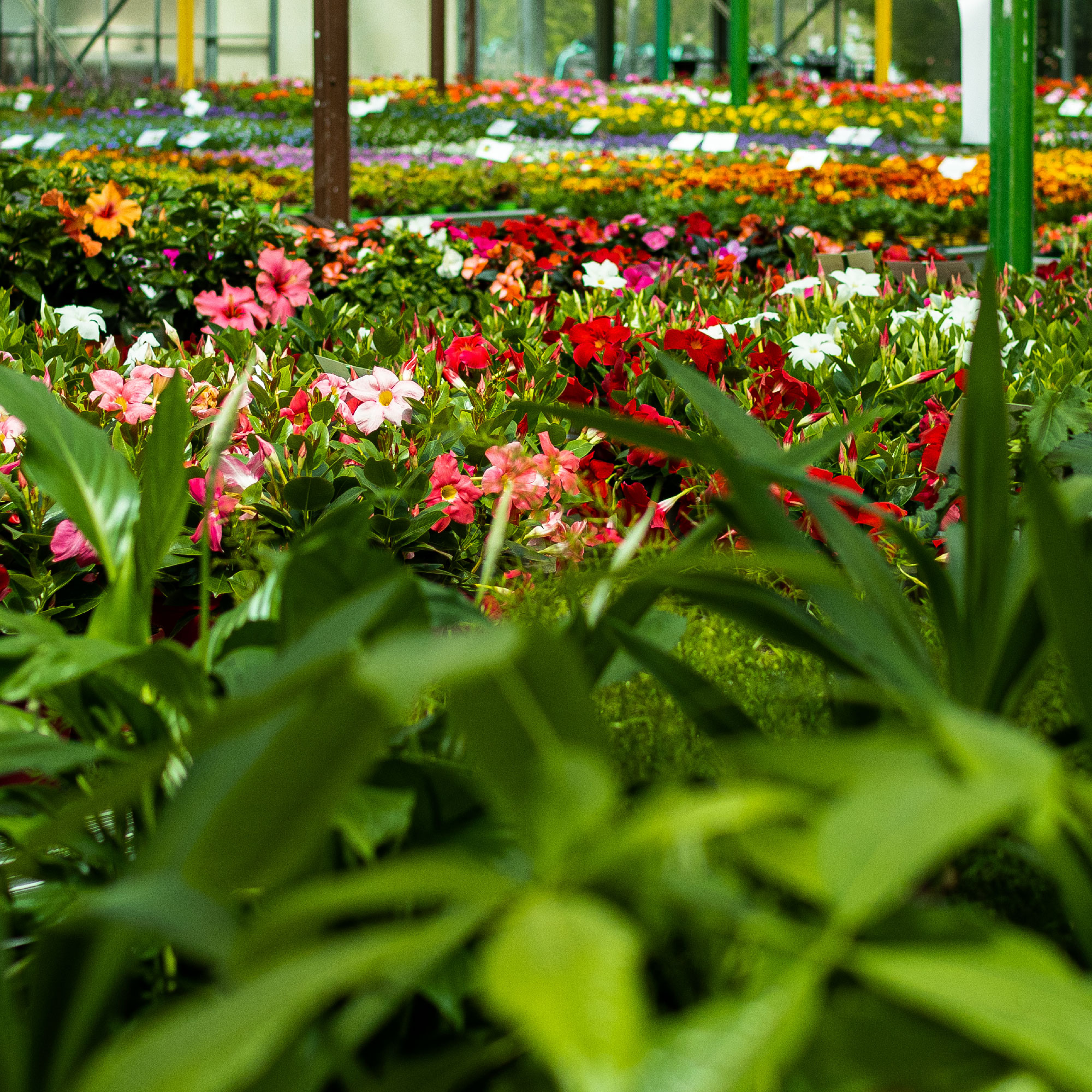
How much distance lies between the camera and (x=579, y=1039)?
36cm

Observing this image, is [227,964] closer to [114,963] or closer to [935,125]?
[114,963]

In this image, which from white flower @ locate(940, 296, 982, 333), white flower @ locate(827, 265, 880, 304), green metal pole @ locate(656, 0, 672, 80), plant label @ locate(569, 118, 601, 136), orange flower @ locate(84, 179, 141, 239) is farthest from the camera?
green metal pole @ locate(656, 0, 672, 80)

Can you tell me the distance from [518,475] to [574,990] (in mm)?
1262

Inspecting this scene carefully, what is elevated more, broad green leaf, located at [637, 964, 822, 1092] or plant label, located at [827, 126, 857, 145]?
plant label, located at [827, 126, 857, 145]

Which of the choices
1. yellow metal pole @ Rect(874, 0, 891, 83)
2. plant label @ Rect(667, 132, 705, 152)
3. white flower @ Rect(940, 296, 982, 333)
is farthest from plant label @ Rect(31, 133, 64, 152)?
yellow metal pole @ Rect(874, 0, 891, 83)

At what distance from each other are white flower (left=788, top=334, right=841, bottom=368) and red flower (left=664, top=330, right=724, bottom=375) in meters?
0.23

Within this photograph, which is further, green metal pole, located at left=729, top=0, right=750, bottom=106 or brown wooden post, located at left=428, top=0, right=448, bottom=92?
brown wooden post, located at left=428, top=0, right=448, bottom=92

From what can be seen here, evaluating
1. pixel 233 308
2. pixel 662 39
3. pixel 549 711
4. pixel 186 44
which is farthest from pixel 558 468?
pixel 662 39

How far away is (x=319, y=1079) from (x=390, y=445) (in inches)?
52.0

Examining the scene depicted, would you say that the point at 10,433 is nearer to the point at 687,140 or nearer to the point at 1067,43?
the point at 687,140

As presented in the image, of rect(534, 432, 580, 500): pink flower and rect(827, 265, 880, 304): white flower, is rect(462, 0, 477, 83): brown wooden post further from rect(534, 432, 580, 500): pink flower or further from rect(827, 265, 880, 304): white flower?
rect(534, 432, 580, 500): pink flower

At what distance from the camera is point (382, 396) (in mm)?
1785

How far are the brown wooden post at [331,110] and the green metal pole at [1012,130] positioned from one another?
2220mm

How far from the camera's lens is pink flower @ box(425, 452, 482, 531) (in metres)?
1.62
